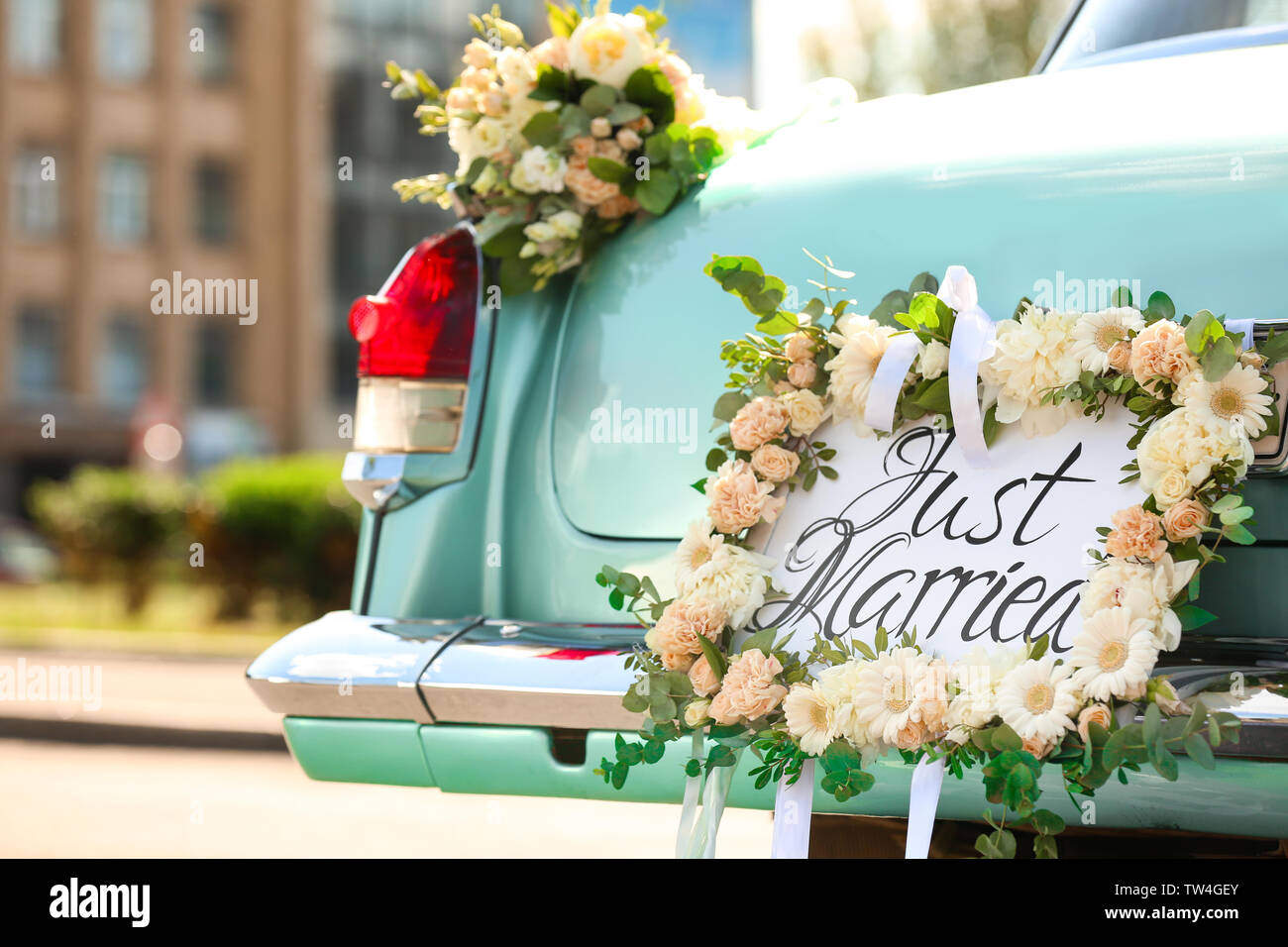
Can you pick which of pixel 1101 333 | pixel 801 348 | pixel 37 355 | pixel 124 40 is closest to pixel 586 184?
pixel 801 348

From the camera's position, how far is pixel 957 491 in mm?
1871

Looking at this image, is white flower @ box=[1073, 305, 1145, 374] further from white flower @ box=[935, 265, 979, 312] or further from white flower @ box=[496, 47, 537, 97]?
white flower @ box=[496, 47, 537, 97]

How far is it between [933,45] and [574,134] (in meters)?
13.1

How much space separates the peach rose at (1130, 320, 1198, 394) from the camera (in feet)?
5.65

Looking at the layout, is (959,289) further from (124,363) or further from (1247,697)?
(124,363)

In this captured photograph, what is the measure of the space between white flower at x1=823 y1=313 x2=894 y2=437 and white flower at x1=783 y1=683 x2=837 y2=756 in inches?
15.1

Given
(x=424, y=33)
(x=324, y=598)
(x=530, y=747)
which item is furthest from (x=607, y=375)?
(x=424, y=33)

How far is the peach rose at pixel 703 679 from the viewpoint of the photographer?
6.39 ft

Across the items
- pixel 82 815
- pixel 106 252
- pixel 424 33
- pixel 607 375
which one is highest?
pixel 424 33

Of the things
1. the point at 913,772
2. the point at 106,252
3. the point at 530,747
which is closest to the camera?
the point at 913,772

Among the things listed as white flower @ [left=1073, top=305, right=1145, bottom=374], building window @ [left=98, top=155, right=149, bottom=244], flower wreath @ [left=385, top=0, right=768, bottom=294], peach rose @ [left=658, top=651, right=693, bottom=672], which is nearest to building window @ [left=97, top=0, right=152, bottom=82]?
building window @ [left=98, top=155, right=149, bottom=244]

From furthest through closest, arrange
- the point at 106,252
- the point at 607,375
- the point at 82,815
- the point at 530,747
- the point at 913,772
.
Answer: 1. the point at 106,252
2. the point at 82,815
3. the point at 607,375
4. the point at 530,747
5. the point at 913,772
